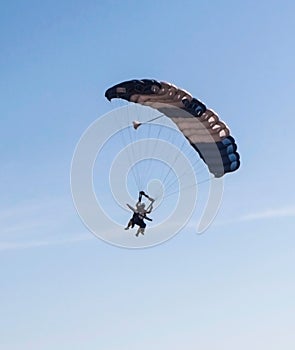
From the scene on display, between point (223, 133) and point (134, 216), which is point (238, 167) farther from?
point (134, 216)

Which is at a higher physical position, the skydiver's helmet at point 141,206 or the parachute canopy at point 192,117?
the parachute canopy at point 192,117

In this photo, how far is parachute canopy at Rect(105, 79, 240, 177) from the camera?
47.6m

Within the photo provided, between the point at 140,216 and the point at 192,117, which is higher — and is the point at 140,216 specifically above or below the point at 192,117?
below

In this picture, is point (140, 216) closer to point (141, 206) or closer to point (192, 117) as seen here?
point (141, 206)

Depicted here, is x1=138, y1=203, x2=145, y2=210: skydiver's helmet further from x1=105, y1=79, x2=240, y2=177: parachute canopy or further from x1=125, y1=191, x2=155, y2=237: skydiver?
x1=105, y1=79, x2=240, y2=177: parachute canopy

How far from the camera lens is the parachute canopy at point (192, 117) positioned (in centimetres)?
4759

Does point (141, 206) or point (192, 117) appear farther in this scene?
point (192, 117)

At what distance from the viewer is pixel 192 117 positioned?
161 feet

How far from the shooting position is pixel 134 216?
157 ft

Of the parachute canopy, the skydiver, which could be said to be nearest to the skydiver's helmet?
the skydiver

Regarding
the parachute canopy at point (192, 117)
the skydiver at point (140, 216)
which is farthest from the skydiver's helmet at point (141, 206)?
the parachute canopy at point (192, 117)

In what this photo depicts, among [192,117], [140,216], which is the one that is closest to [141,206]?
[140,216]

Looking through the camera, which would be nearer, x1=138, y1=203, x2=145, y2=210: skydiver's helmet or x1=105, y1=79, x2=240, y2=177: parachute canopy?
x1=105, y1=79, x2=240, y2=177: parachute canopy

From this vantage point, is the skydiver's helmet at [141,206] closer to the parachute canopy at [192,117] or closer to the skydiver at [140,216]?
the skydiver at [140,216]
